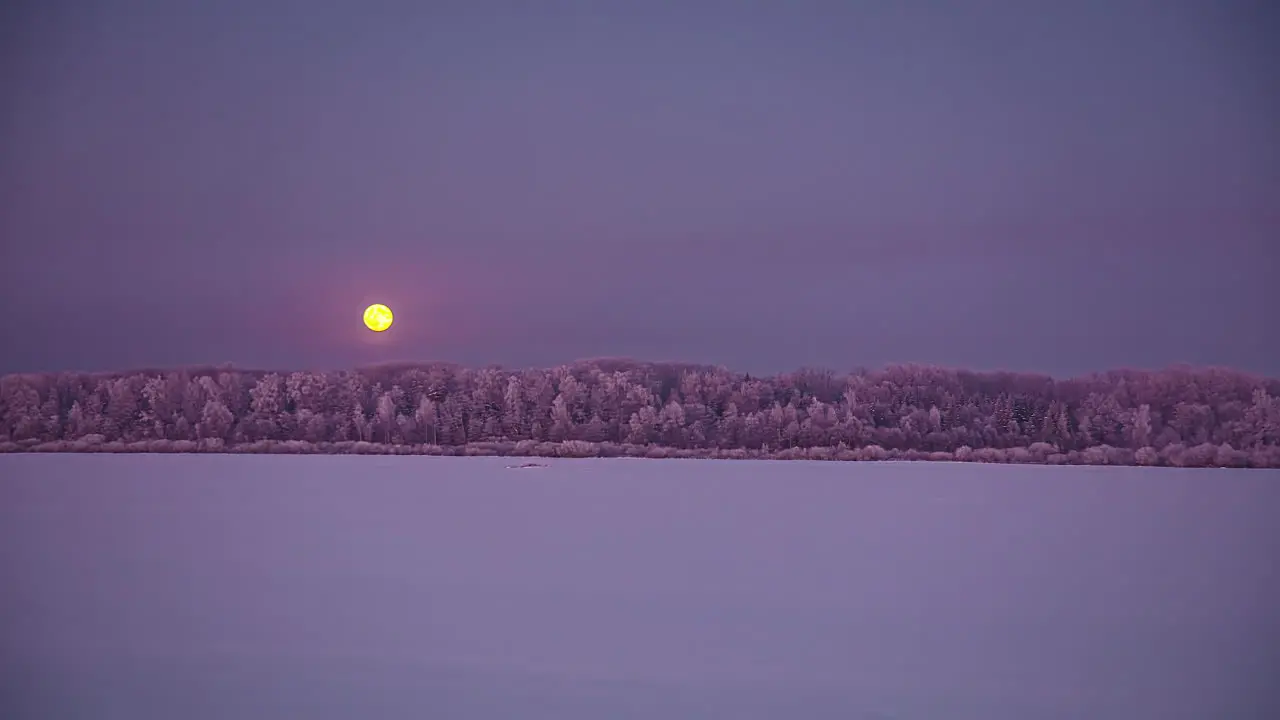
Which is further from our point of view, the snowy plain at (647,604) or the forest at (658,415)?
the forest at (658,415)

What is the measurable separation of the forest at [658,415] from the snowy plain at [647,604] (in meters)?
2.01

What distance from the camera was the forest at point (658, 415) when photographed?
940cm

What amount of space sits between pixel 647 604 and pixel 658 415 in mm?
6977

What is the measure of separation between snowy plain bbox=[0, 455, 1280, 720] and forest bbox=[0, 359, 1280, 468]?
6.61 ft

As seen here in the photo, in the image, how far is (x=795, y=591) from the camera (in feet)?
14.1

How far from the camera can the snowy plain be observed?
3109 millimetres

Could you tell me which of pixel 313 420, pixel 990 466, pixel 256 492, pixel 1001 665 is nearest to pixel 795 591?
pixel 1001 665

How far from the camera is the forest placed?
30.8ft

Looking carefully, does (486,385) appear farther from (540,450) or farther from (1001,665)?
(1001,665)

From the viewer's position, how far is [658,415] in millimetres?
11078

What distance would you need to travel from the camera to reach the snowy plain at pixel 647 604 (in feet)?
10.2

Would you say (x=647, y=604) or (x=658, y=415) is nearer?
(x=647, y=604)

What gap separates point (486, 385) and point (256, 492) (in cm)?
457

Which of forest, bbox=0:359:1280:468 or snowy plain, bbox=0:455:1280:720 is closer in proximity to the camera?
snowy plain, bbox=0:455:1280:720
